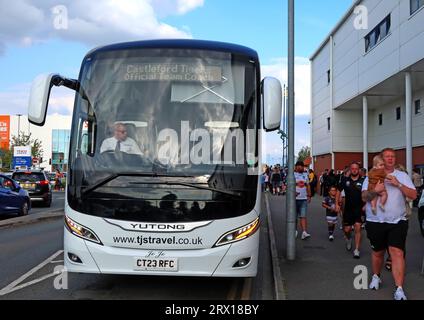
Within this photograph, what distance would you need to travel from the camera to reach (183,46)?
246 inches

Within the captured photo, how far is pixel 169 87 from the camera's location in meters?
6.04

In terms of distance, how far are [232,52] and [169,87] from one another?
3.05 feet

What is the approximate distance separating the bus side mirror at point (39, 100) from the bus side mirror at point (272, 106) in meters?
2.71

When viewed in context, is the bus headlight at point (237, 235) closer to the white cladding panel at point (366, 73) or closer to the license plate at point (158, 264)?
the license plate at point (158, 264)

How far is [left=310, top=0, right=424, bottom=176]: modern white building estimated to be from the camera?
21.0m

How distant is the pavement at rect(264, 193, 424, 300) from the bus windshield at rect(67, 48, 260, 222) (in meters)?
1.65

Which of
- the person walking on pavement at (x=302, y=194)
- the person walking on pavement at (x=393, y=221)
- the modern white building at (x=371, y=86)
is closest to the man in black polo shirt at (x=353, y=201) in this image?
the person walking on pavement at (x=302, y=194)

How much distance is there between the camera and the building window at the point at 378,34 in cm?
2409

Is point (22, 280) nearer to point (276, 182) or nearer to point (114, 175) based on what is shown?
point (114, 175)

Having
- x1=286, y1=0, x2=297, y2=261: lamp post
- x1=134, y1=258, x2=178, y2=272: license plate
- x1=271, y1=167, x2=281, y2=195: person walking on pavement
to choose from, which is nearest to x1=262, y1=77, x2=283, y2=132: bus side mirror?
x1=134, y1=258, x2=178, y2=272: license plate

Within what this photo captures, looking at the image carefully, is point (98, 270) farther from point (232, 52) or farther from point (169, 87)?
point (232, 52)

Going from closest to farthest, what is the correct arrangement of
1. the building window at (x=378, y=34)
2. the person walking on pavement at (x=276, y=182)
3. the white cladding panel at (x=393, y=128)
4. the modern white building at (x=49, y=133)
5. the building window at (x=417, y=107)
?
the building window at (x=378, y=34) → the white cladding panel at (x=393, y=128) → the building window at (x=417, y=107) → the person walking on pavement at (x=276, y=182) → the modern white building at (x=49, y=133)

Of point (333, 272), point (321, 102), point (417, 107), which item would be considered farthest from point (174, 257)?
point (321, 102)

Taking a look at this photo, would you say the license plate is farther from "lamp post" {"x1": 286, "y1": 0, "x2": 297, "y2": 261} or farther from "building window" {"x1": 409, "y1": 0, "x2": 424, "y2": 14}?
"building window" {"x1": 409, "y1": 0, "x2": 424, "y2": 14}
